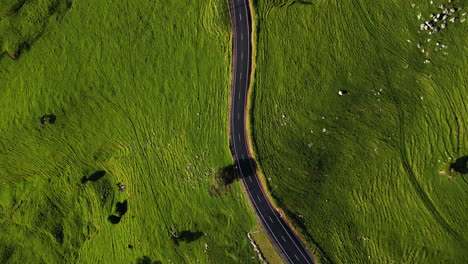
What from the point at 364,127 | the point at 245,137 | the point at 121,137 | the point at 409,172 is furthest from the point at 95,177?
the point at 409,172

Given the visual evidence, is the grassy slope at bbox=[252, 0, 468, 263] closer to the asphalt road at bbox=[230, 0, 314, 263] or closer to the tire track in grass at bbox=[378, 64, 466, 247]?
the tire track in grass at bbox=[378, 64, 466, 247]

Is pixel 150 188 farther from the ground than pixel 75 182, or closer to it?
closer to it

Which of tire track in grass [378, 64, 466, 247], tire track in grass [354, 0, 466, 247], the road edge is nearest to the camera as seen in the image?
tire track in grass [354, 0, 466, 247]

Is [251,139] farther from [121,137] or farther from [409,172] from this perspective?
[409,172]

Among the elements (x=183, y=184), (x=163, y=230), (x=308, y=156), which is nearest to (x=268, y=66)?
(x=308, y=156)

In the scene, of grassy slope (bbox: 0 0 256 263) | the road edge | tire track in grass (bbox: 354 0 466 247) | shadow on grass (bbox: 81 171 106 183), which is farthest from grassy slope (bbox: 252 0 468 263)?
shadow on grass (bbox: 81 171 106 183)

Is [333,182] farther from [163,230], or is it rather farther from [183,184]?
[163,230]
